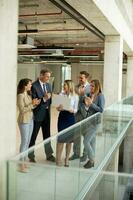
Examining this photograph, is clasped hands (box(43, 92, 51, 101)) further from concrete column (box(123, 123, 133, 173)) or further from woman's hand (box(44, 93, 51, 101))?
concrete column (box(123, 123, 133, 173))

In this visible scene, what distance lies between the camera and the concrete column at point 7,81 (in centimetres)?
334

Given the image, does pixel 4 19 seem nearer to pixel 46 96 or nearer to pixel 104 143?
pixel 46 96

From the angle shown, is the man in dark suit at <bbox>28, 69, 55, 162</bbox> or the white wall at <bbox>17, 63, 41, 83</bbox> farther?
the white wall at <bbox>17, 63, 41, 83</bbox>

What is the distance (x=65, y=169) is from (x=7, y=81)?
1821mm

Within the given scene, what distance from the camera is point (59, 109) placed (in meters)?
5.75

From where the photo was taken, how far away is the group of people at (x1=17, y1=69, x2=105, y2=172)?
526 cm

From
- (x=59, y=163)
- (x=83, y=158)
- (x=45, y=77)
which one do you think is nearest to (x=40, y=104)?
(x=45, y=77)

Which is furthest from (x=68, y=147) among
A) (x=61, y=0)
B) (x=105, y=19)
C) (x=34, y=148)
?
(x=105, y=19)

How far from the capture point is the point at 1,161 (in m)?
3.34

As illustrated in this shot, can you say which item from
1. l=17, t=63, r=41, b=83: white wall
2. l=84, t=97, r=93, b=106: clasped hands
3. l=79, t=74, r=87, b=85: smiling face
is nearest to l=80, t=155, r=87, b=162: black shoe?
l=84, t=97, r=93, b=106: clasped hands

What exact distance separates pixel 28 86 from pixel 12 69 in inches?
72.1

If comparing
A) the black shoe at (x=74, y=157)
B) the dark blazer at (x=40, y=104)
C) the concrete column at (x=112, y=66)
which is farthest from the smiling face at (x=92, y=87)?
the concrete column at (x=112, y=66)

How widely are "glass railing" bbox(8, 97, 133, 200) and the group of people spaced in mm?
57

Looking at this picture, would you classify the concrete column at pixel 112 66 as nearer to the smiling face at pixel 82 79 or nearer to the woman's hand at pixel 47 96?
the smiling face at pixel 82 79
